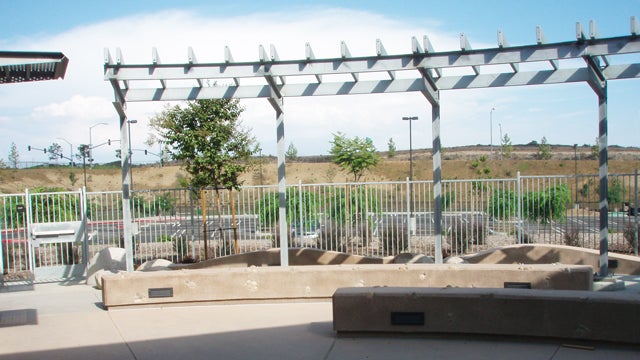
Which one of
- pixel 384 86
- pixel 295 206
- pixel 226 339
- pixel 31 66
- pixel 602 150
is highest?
pixel 31 66

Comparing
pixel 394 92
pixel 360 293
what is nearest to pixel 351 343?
pixel 360 293

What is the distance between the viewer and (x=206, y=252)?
13.1m

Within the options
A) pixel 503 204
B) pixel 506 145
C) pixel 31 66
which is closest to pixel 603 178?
pixel 503 204

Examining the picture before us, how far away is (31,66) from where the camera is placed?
7.72 meters

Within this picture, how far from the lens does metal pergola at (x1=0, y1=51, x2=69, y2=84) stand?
7.17 m

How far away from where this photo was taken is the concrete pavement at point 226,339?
640 cm

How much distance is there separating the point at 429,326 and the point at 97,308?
546 cm

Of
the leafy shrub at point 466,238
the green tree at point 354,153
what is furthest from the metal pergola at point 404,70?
the green tree at point 354,153

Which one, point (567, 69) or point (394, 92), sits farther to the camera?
point (394, 92)

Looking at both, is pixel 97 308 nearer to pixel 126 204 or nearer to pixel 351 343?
pixel 126 204

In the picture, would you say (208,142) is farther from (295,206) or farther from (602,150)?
(602,150)

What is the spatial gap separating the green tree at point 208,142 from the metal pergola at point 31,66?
580cm

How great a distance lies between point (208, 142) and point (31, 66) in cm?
631

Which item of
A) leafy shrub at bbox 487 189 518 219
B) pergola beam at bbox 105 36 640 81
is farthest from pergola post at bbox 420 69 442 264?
leafy shrub at bbox 487 189 518 219
